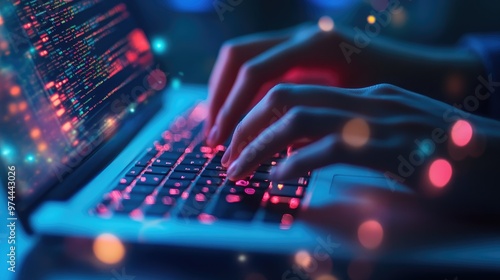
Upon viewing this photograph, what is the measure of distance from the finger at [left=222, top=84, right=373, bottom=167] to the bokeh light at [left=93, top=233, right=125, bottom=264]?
8.7 inches

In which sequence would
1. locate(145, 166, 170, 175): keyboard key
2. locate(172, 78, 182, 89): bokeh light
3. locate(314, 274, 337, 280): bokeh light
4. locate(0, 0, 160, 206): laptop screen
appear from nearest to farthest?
locate(314, 274, 337, 280): bokeh light < locate(0, 0, 160, 206): laptop screen < locate(145, 166, 170, 175): keyboard key < locate(172, 78, 182, 89): bokeh light

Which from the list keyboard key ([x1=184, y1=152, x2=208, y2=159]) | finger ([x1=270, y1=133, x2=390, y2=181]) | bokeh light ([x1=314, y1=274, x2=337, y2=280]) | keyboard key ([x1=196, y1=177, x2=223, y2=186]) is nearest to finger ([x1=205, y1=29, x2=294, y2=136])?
keyboard key ([x1=184, y1=152, x2=208, y2=159])

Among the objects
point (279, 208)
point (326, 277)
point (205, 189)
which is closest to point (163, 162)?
point (205, 189)

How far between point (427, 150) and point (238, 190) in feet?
0.78

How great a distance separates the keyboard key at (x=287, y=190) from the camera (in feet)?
1.97

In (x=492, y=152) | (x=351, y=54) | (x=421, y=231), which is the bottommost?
(x=421, y=231)

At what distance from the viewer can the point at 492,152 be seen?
23.4 inches

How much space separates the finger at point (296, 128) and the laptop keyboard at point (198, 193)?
56 millimetres

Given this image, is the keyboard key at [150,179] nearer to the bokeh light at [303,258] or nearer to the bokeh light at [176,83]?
the bokeh light at [303,258]

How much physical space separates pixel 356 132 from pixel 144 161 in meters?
0.33

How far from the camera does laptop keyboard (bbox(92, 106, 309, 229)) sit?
0.56 meters

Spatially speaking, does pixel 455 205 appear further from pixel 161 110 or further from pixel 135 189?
pixel 161 110

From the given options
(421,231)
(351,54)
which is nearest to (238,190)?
(421,231)

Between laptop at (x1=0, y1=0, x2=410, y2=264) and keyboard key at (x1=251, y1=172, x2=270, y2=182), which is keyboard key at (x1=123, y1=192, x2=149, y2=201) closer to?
laptop at (x1=0, y1=0, x2=410, y2=264)
